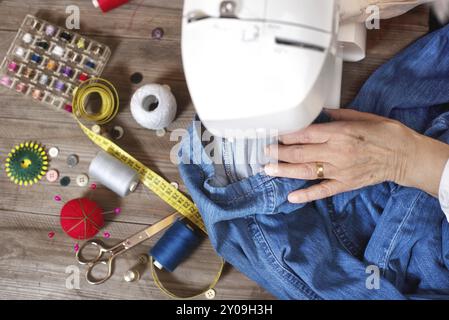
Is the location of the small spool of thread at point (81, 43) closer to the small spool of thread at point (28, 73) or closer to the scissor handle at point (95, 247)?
the small spool of thread at point (28, 73)

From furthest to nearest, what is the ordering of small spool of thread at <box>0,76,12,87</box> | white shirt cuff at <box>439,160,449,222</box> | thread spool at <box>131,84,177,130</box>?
small spool of thread at <box>0,76,12,87</box> → thread spool at <box>131,84,177,130</box> → white shirt cuff at <box>439,160,449,222</box>

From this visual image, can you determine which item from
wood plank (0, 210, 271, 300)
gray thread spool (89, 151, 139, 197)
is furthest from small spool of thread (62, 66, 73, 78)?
wood plank (0, 210, 271, 300)

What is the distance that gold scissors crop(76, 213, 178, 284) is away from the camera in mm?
1062

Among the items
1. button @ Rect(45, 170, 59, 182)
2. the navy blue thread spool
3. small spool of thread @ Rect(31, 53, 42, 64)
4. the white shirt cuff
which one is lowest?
the navy blue thread spool

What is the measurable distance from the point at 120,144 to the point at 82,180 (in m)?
0.12

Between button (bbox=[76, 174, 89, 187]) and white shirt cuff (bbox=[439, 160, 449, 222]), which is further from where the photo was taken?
button (bbox=[76, 174, 89, 187])

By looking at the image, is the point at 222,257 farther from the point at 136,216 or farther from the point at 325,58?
the point at 325,58

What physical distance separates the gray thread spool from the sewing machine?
1.46 feet

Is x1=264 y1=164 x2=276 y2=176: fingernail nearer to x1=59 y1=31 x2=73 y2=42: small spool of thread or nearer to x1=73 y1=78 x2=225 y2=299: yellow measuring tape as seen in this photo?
x1=73 y1=78 x2=225 y2=299: yellow measuring tape

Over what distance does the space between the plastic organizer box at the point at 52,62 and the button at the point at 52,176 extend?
153 mm

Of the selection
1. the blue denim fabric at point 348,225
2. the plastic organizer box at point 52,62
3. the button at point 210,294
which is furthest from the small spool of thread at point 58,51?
the button at point 210,294

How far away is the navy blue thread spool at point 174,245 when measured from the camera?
3.34 ft

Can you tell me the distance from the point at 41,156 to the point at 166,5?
1.53 feet

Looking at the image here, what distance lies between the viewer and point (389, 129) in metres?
0.84
